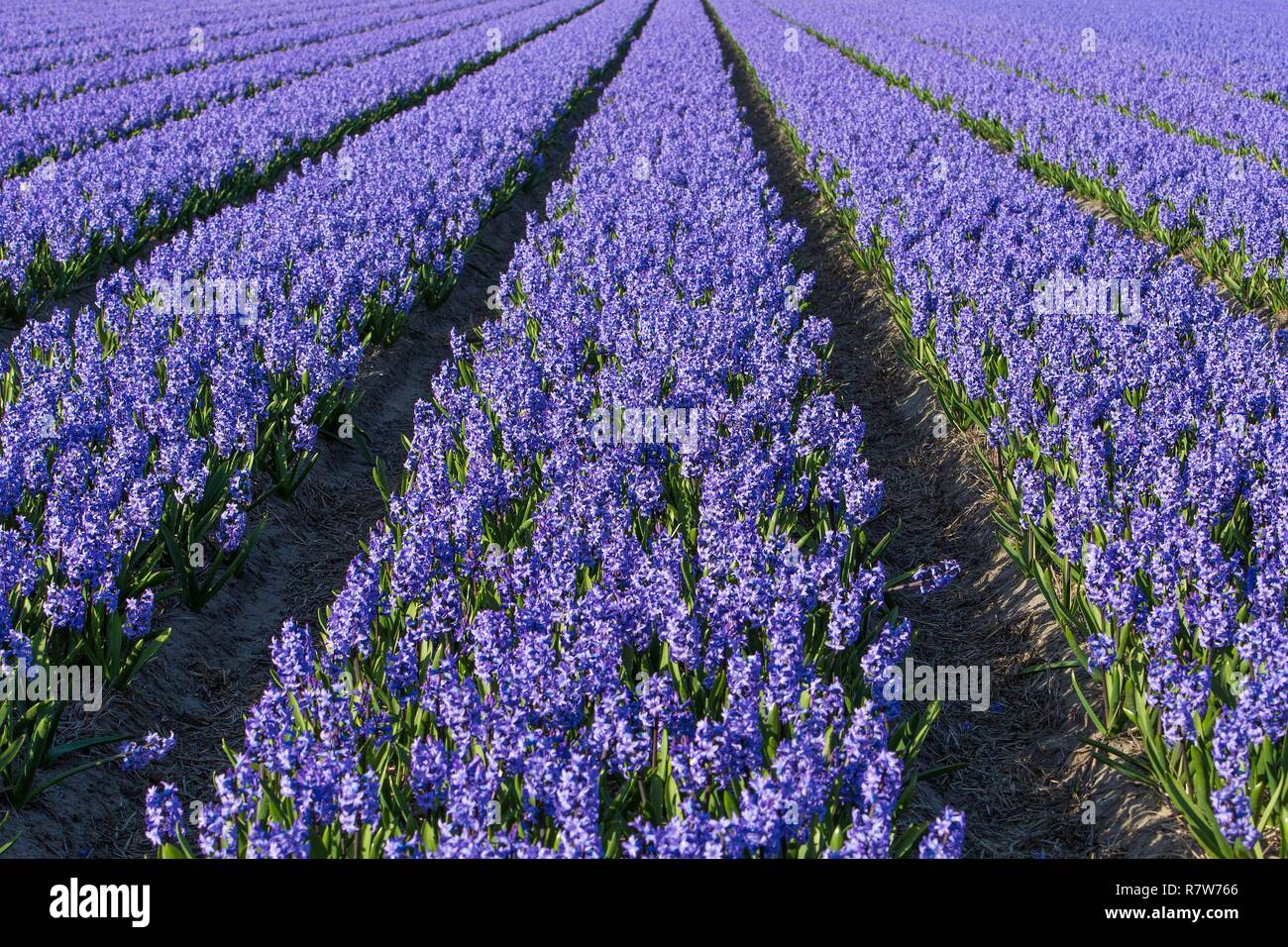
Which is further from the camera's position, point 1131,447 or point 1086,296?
point 1086,296

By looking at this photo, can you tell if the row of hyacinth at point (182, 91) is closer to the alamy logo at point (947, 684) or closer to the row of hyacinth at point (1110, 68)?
the alamy logo at point (947, 684)

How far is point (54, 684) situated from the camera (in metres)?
4.49

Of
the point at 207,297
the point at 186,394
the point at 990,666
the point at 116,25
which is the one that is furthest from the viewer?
Answer: the point at 116,25

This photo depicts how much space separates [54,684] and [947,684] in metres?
3.97

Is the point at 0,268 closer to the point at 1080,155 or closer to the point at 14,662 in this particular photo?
the point at 14,662

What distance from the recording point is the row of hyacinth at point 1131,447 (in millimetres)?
3953

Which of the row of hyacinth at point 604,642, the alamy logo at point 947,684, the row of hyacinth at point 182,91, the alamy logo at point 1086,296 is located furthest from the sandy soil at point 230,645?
the row of hyacinth at point 182,91

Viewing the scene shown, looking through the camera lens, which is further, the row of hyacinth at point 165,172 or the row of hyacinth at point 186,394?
the row of hyacinth at point 165,172

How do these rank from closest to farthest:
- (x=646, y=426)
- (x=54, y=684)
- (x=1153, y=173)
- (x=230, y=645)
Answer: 1. (x=54, y=684)
2. (x=230, y=645)
3. (x=646, y=426)
4. (x=1153, y=173)

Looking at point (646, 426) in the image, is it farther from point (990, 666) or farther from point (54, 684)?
point (54, 684)

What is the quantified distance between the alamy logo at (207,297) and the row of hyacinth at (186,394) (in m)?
0.02

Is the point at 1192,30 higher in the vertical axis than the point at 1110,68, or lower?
higher
